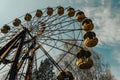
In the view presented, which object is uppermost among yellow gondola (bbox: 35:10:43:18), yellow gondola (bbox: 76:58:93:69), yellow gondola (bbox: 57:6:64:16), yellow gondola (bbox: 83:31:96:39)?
yellow gondola (bbox: 35:10:43:18)

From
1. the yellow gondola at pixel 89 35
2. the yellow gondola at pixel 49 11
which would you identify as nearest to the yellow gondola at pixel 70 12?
the yellow gondola at pixel 49 11

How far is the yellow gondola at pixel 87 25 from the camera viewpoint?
473 inches

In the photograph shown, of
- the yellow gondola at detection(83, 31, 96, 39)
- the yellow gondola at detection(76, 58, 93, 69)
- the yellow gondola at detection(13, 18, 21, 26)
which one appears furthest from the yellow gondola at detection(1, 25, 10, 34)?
the yellow gondola at detection(76, 58, 93, 69)

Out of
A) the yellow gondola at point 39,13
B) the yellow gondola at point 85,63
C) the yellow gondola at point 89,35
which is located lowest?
the yellow gondola at point 85,63

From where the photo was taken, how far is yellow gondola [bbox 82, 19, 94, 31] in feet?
39.4

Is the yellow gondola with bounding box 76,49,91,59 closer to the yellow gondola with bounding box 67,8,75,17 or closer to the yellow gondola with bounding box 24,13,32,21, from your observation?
the yellow gondola with bounding box 67,8,75,17

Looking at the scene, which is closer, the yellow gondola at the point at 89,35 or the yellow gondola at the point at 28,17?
the yellow gondola at the point at 89,35

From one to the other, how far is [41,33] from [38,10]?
3717mm

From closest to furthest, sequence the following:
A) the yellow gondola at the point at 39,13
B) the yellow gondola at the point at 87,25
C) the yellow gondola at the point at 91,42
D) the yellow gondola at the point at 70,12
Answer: the yellow gondola at the point at 91,42 → the yellow gondola at the point at 87,25 → the yellow gondola at the point at 70,12 → the yellow gondola at the point at 39,13

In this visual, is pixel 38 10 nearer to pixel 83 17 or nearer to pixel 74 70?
pixel 83 17

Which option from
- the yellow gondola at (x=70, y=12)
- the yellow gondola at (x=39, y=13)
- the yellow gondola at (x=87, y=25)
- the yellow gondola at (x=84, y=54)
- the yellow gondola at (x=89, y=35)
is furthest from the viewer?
the yellow gondola at (x=39, y=13)

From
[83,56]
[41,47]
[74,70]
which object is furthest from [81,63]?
[74,70]

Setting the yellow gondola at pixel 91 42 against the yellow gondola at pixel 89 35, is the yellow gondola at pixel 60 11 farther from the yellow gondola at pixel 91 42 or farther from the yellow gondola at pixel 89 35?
the yellow gondola at pixel 91 42

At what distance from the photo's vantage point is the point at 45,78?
4028cm
